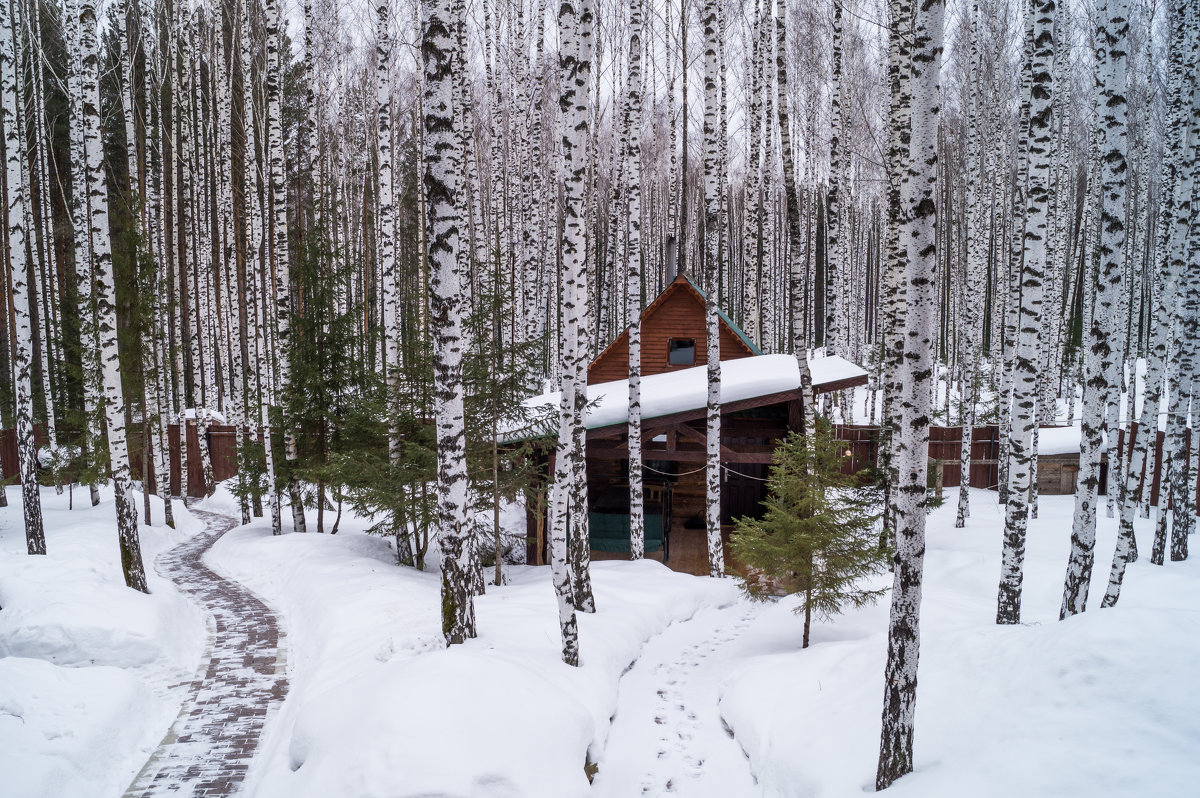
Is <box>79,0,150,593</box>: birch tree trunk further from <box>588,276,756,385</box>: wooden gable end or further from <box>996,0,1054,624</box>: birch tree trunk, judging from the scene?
<box>588,276,756,385</box>: wooden gable end

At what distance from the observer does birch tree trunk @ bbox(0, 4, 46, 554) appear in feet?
32.3

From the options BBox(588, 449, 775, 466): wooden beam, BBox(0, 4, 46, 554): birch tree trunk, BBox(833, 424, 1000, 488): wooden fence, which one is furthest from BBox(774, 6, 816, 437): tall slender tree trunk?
BBox(0, 4, 46, 554): birch tree trunk

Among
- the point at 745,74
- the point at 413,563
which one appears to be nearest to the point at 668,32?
the point at 745,74

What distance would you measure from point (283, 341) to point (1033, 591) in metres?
13.6

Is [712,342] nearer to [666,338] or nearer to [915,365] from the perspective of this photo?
[915,365]

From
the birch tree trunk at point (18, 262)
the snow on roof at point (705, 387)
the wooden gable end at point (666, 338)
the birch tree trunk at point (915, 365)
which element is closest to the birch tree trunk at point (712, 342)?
the snow on roof at point (705, 387)

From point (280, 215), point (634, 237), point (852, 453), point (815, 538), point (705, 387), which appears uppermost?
point (280, 215)

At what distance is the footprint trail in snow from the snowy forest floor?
0.09 ft

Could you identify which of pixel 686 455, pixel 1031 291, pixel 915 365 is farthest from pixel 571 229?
pixel 686 455

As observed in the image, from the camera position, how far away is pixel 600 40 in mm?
19672

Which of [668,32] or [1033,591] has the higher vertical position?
[668,32]

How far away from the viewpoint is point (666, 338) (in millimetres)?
18984

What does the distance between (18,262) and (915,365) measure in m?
12.0

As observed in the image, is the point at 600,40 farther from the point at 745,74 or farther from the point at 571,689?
the point at 571,689
